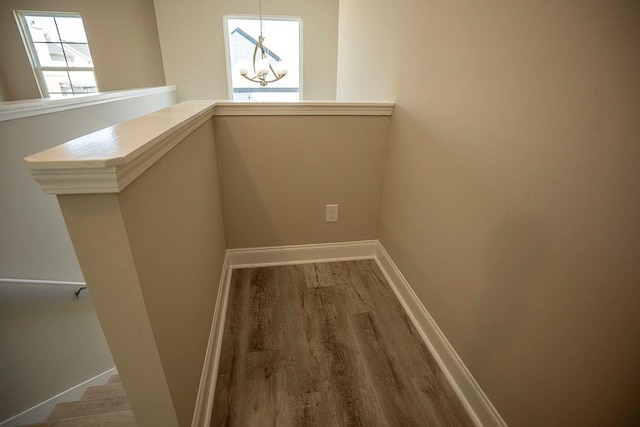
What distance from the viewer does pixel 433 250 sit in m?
1.40

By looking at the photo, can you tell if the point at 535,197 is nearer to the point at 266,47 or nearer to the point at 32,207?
the point at 32,207

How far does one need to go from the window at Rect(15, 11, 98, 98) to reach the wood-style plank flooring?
5.44m

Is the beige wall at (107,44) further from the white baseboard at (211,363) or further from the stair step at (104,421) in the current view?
the stair step at (104,421)

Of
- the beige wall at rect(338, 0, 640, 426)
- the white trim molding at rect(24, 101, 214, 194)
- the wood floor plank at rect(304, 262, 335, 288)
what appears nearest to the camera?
the white trim molding at rect(24, 101, 214, 194)

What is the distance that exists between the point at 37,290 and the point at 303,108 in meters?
2.29

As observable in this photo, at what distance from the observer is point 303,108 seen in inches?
67.8

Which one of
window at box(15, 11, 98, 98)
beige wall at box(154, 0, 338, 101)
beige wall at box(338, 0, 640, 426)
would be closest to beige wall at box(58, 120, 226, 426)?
beige wall at box(338, 0, 640, 426)

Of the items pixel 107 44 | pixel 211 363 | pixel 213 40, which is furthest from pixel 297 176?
pixel 107 44

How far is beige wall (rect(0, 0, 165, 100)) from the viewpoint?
4.61 meters

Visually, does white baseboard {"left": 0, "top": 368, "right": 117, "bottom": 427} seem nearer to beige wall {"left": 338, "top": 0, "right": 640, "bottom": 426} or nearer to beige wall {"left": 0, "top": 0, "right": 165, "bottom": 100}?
beige wall {"left": 338, "top": 0, "right": 640, "bottom": 426}

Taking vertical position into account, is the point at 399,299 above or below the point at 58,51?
below

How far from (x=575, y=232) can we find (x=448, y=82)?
29.8 inches

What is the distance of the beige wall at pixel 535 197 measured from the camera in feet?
2.10

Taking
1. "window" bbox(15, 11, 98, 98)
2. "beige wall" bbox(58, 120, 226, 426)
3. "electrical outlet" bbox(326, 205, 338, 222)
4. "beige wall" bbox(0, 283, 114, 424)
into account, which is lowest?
Answer: "beige wall" bbox(0, 283, 114, 424)
